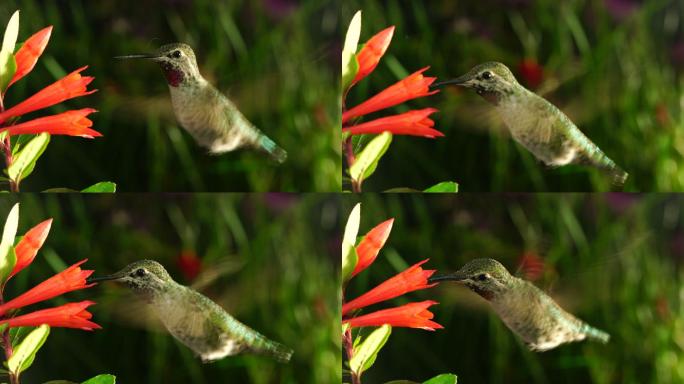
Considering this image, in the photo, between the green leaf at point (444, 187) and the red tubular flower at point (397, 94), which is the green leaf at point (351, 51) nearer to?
the red tubular flower at point (397, 94)

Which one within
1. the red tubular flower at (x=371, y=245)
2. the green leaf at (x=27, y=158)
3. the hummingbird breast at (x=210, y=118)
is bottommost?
the red tubular flower at (x=371, y=245)

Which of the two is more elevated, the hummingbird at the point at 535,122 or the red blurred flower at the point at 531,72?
the red blurred flower at the point at 531,72

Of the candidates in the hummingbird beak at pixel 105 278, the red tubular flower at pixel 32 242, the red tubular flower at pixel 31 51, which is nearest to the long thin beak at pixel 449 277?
the hummingbird beak at pixel 105 278

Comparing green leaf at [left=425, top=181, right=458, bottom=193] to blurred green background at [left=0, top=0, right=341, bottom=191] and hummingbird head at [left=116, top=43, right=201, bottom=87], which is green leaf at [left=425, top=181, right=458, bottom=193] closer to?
blurred green background at [left=0, top=0, right=341, bottom=191]

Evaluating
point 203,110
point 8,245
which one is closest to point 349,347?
point 203,110

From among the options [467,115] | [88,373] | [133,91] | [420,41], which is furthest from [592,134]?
[88,373]

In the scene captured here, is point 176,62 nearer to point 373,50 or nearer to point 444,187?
point 373,50
